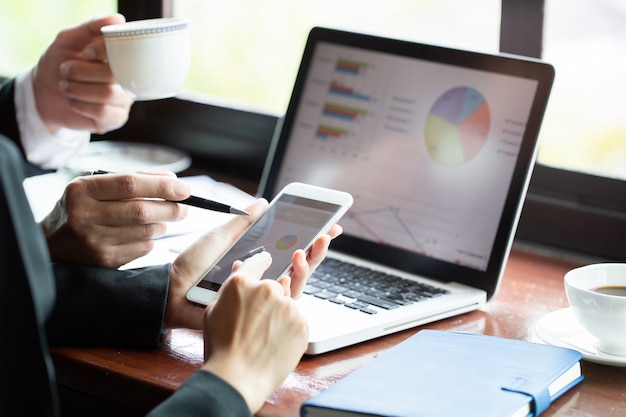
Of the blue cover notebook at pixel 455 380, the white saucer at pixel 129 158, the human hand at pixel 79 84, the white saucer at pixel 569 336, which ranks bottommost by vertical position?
the white saucer at pixel 569 336

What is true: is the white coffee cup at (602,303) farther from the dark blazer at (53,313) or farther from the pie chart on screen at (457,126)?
the dark blazer at (53,313)

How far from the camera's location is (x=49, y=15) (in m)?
2.15

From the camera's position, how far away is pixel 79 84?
4.61 ft

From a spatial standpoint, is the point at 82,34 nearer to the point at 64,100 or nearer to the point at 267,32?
the point at 64,100

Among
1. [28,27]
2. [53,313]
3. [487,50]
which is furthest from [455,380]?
[28,27]

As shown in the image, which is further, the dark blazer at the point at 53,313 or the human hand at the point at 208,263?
the human hand at the point at 208,263

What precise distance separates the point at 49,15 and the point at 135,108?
470 millimetres

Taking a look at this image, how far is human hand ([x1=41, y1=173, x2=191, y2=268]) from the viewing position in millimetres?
972

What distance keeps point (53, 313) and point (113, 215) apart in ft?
0.45

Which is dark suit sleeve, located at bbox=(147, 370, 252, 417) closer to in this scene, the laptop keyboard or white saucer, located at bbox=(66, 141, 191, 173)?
the laptop keyboard

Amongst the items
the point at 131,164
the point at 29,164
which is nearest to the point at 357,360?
the point at 131,164

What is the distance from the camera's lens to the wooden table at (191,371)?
0.85 m

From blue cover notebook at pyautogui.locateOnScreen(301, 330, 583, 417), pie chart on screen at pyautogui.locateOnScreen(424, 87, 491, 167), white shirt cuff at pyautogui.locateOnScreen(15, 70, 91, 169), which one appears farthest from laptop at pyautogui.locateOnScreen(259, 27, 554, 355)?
white shirt cuff at pyautogui.locateOnScreen(15, 70, 91, 169)

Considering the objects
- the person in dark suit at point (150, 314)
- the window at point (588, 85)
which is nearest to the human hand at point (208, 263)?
the person in dark suit at point (150, 314)
